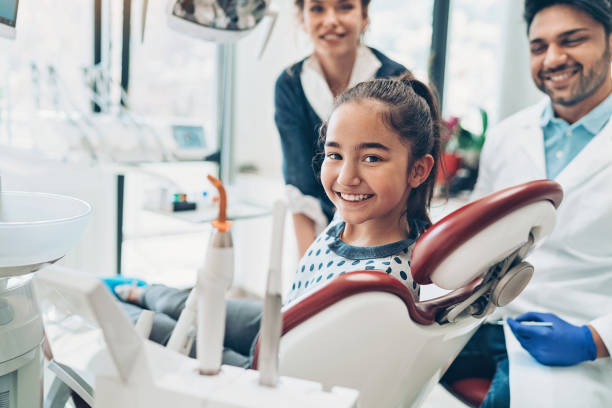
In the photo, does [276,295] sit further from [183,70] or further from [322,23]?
[183,70]

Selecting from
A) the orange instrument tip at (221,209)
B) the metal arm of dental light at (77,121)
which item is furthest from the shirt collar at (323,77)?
the metal arm of dental light at (77,121)

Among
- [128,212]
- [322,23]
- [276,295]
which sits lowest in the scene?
[128,212]

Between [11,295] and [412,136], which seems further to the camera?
[412,136]

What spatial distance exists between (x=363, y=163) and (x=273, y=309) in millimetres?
330

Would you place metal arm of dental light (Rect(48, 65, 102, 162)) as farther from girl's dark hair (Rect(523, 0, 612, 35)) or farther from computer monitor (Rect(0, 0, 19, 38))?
girl's dark hair (Rect(523, 0, 612, 35))

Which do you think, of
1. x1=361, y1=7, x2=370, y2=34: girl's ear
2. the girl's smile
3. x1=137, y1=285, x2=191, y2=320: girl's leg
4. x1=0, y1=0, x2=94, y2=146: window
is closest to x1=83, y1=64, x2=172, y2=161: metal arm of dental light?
x1=0, y1=0, x2=94, y2=146: window

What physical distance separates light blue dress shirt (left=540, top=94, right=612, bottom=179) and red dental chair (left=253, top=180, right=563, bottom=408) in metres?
0.80

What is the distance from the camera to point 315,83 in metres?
1.32

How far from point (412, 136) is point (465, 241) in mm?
277

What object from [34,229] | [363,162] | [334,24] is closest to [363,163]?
[363,162]

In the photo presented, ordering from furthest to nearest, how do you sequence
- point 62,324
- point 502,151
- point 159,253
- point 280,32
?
1. point 159,253
2. point 280,32
3. point 502,151
4. point 62,324

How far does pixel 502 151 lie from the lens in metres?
1.59

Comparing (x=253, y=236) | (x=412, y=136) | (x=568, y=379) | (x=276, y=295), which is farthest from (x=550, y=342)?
(x=253, y=236)

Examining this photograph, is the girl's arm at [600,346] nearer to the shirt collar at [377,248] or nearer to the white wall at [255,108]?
the shirt collar at [377,248]
